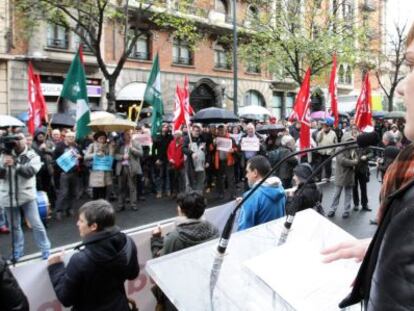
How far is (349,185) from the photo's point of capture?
8961mm

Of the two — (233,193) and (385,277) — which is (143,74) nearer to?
(233,193)

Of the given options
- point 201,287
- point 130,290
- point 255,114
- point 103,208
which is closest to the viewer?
point 201,287

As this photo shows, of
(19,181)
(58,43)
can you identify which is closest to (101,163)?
(19,181)

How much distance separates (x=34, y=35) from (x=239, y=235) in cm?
2081

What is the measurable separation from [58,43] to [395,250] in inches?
883

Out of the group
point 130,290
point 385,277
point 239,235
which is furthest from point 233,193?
point 385,277

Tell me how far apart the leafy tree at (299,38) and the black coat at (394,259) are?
2096 cm

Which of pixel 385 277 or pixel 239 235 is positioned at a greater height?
pixel 385 277

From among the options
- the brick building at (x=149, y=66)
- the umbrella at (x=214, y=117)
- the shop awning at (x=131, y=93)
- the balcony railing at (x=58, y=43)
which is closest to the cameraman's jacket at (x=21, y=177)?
the umbrella at (x=214, y=117)

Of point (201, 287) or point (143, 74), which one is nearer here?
point (201, 287)

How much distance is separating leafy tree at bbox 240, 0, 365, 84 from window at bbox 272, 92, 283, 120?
9202 millimetres

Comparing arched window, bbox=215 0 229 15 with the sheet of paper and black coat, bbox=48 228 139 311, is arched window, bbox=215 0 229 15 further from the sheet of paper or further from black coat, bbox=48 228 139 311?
the sheet of paper

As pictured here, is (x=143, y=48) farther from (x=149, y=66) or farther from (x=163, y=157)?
(x=163, y=157)

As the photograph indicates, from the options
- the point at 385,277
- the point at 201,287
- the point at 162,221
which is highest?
the point at 385,277
